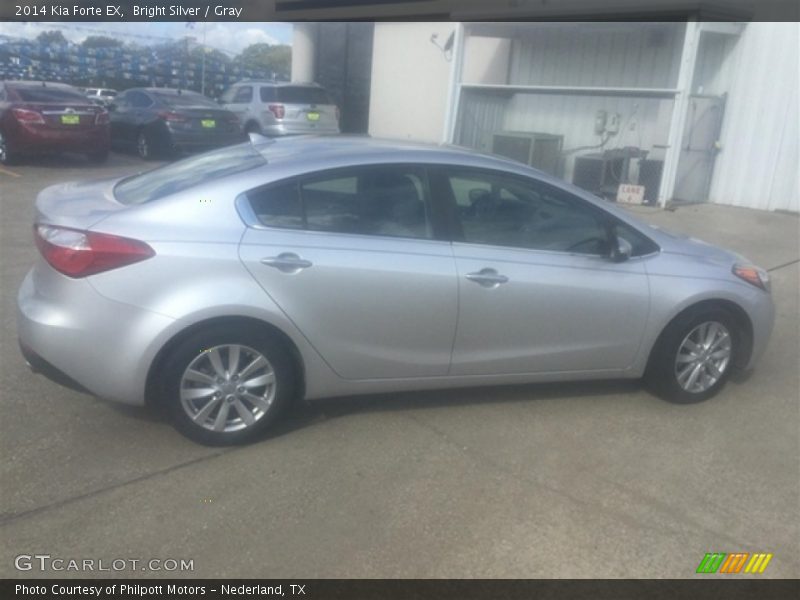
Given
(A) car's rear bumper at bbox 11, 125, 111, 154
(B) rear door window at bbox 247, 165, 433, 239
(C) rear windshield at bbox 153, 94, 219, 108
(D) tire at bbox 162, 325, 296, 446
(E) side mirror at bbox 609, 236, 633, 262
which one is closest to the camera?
(D) tire at bbox 162, 325, 296, 446

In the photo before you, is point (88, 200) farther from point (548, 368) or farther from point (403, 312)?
point (548, 368)

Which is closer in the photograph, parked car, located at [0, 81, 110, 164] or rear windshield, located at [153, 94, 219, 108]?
parked car, located at [0, 81, 110, 164]

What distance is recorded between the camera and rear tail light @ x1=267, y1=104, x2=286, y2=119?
17266 millimetres

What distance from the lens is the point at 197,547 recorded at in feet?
10.8

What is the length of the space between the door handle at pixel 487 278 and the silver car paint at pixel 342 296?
0.04m

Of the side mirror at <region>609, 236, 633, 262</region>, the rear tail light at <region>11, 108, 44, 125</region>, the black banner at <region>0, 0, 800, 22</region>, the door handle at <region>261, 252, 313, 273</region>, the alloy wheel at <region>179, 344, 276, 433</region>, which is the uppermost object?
the black banner at <region>0, 0, 800, 22</region>

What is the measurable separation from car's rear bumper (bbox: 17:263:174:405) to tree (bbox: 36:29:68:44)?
1611cm

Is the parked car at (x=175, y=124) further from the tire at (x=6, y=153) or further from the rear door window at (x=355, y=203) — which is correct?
the rear door window at (x=355, y=203)

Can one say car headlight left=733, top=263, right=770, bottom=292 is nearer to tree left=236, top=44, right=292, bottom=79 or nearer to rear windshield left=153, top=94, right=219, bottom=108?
rear windshield left=153, top=94, right=219, bottom=108

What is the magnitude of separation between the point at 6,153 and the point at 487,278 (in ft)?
40.8

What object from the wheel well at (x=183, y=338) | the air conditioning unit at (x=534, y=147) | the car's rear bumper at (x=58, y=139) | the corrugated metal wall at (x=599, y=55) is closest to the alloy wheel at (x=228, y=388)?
the wheel well at (x=183, y=338)

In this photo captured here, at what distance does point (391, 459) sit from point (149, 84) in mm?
18830
